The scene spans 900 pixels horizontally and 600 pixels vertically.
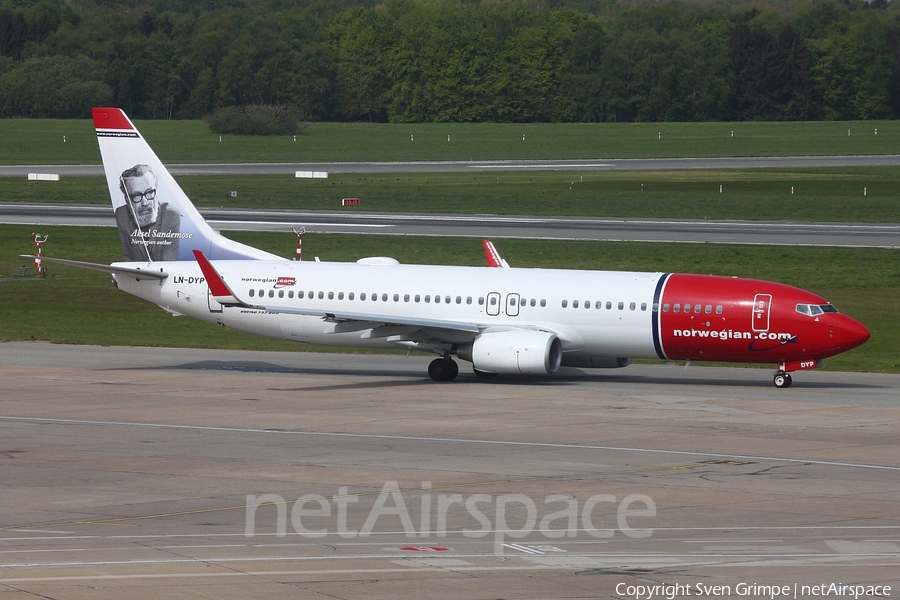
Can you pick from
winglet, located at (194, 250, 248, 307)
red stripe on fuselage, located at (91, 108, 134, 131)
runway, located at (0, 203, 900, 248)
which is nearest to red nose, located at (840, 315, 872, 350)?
winglet, located at (194, 250, 248, 307)

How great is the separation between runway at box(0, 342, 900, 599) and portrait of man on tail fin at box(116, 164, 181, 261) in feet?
16.0

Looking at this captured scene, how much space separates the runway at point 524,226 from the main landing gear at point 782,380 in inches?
1355

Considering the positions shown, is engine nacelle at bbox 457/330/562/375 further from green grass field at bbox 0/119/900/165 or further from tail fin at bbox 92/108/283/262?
green grass field at bbox 0/119/900/165

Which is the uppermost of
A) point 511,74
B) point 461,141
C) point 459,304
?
point 511,74

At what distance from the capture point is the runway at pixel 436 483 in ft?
58.4

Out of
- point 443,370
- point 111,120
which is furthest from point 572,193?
point 443,370

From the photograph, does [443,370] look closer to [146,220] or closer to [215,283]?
[215,283]

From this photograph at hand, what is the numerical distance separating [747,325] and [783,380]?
220cm

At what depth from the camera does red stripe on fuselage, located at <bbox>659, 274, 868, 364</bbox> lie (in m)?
38.9

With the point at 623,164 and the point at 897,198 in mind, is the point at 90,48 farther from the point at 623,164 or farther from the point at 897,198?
the point at 897,198

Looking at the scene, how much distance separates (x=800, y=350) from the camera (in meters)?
39.2

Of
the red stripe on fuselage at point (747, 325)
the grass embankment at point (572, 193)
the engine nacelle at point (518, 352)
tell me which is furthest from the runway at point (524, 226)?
the engine nacelle at point (518, 352)

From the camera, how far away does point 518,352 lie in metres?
39.3

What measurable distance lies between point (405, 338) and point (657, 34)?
6505 inches
